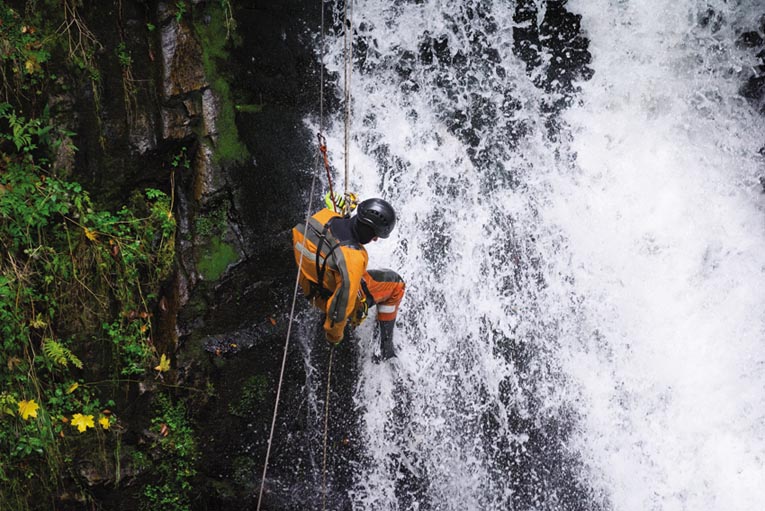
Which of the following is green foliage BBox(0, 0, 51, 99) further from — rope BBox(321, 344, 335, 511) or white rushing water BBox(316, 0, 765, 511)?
rope BBox(321, 344, 335, 511)

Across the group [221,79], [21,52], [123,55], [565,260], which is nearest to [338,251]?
[221,79]

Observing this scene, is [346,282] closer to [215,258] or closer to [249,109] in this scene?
[215,258]

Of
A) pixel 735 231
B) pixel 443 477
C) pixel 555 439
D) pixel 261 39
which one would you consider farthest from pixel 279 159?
pixel 735 231

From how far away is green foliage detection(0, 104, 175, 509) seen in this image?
14.7 ft

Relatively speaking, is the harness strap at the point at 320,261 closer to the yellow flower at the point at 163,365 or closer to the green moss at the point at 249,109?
the yellow flower at the point at 163,365

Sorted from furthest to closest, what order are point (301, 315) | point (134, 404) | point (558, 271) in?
point (558, 271) < point (301, 315) < point (134, 404)

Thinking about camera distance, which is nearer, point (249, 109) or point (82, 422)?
point (82, 422)

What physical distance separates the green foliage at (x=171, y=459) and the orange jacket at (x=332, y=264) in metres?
1.78

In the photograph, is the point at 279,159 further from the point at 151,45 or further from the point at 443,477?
the point at 443,477

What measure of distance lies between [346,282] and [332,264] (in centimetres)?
19

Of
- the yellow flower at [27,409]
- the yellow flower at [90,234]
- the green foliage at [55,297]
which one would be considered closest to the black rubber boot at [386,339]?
the green foliage at [55,297]

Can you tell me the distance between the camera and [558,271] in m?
5.75

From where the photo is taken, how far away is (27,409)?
4.52m

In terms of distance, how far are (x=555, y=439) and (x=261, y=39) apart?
4.78 m
